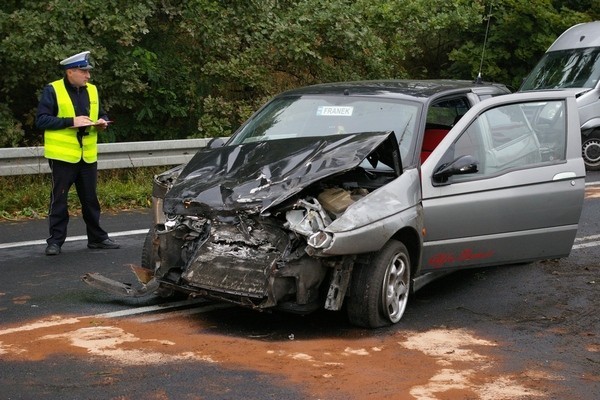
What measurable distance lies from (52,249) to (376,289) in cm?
390

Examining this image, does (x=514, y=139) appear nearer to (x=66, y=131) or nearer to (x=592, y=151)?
(x=66, y=131)

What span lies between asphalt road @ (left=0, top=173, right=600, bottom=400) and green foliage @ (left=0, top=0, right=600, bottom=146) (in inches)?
232

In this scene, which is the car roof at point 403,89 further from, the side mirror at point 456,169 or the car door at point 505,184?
the side mirror at point 456,169

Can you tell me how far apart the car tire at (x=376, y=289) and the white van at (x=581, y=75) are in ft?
34.5

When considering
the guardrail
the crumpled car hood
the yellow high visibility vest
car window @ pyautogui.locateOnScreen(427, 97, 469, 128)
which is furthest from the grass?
car window @ pyautogui.locateOnScreen(427, 97, 469, 128)

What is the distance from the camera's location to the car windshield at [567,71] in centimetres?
1755

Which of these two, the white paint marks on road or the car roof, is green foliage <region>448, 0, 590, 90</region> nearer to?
the white paint marks on road

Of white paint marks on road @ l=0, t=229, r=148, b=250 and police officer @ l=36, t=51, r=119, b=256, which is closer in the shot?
police officer @ l=36, t=51, r=119, b=256

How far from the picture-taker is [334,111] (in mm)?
8336

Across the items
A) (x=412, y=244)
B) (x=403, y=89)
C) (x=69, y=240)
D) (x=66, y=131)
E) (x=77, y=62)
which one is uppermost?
(x=77, y=62)

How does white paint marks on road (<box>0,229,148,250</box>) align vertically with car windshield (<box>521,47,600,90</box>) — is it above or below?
below

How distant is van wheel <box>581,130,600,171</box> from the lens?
17.2 m

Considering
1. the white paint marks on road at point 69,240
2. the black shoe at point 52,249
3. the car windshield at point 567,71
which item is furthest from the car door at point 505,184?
the car windshield at point 567,71

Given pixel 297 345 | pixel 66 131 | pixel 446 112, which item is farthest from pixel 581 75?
pixel 297 345
